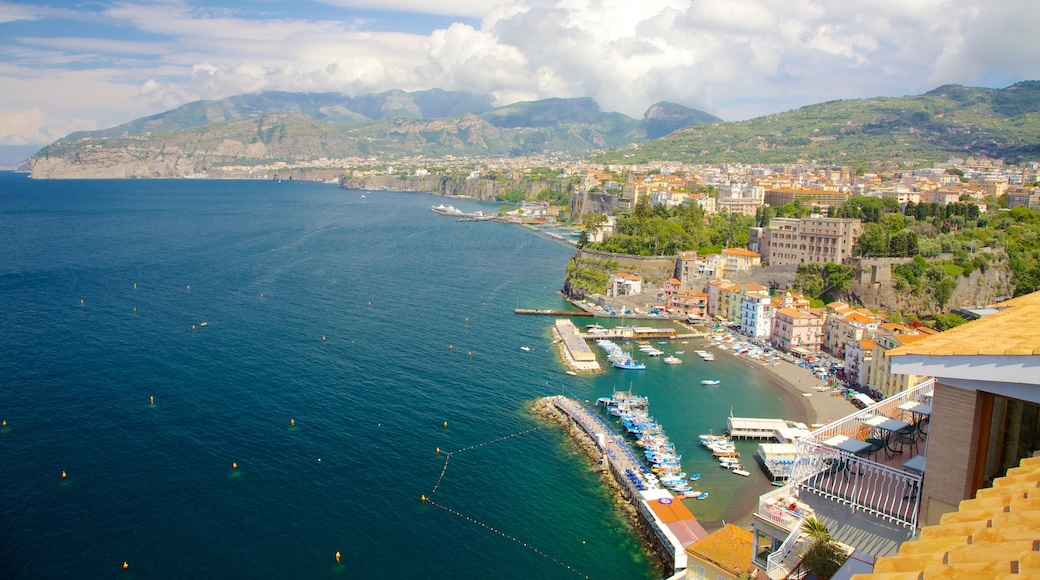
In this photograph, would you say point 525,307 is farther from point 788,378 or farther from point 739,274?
point 788,378

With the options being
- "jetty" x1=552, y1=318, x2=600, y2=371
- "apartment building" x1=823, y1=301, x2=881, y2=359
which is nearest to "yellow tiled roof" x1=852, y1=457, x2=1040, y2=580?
"jetty" x1=552, y1=318, x2=600, y2=371

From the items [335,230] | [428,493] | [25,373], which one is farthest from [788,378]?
[335,230]

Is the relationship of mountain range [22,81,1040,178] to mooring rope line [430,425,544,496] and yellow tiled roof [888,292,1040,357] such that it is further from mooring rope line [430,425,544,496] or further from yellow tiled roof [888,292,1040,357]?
yellow tiled roof [888,292,1040,357]

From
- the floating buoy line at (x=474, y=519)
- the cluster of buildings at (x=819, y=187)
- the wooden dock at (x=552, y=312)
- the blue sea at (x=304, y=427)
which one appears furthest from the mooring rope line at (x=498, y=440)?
the cluster of buildings at (x=819, y=187)

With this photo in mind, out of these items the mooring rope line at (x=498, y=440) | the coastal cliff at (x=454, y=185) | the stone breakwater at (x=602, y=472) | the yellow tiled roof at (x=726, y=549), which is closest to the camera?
the yellow tiled roof at (x=726, y=549)

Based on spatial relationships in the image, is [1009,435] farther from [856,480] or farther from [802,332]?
[802,332]

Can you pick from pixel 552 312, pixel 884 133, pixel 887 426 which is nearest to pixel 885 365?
pixel 552 312

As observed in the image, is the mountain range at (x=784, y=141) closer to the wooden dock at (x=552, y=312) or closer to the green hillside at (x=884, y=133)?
the green hillside at (x=884, y=133)
